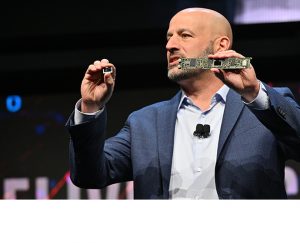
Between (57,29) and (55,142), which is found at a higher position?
(57,29)

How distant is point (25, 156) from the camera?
2.82m

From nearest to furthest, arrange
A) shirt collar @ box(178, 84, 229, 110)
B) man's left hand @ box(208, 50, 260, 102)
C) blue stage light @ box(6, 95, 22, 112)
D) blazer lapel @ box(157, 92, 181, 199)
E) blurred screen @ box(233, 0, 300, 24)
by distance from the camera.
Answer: man's left hand @ box(208, 50, 260, 102), blazer lapel @ box(157, 92, 181, 199), shirt collar @ box(178, 84, 229, 110), blurred screen @ box(233, 0, 300, 24), blue stage light @ box(6, 95, 22, 112)

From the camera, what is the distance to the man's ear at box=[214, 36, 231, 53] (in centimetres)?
215

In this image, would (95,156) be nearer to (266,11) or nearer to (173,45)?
(173,45)

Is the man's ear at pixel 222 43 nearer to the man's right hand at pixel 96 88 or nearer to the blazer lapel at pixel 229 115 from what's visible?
the blazer lapel at pixel 229 115

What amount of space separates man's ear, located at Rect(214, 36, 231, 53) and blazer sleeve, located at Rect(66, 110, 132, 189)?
437 mm

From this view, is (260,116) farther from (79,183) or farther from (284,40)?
(284,40)

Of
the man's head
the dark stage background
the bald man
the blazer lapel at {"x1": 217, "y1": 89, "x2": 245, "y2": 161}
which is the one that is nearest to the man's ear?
the man's head

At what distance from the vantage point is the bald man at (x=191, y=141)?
1739 millimetres

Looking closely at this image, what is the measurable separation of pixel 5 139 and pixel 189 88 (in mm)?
1073

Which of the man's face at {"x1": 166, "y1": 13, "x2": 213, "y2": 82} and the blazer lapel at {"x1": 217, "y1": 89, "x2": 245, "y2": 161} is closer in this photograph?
the blazer lapel at {"x1": 217, "y1": 89, "x2": 245, "y2": 161}

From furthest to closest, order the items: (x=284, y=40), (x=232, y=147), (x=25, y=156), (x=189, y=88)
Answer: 1. (x=25, y=156)
2. (x=284, y=40)
3. (x=189, y=88)
4. (x=232, y=147)

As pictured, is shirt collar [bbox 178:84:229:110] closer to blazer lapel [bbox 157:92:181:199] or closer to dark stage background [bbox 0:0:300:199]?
blazer lapel [bbox 157:92:181:199]
